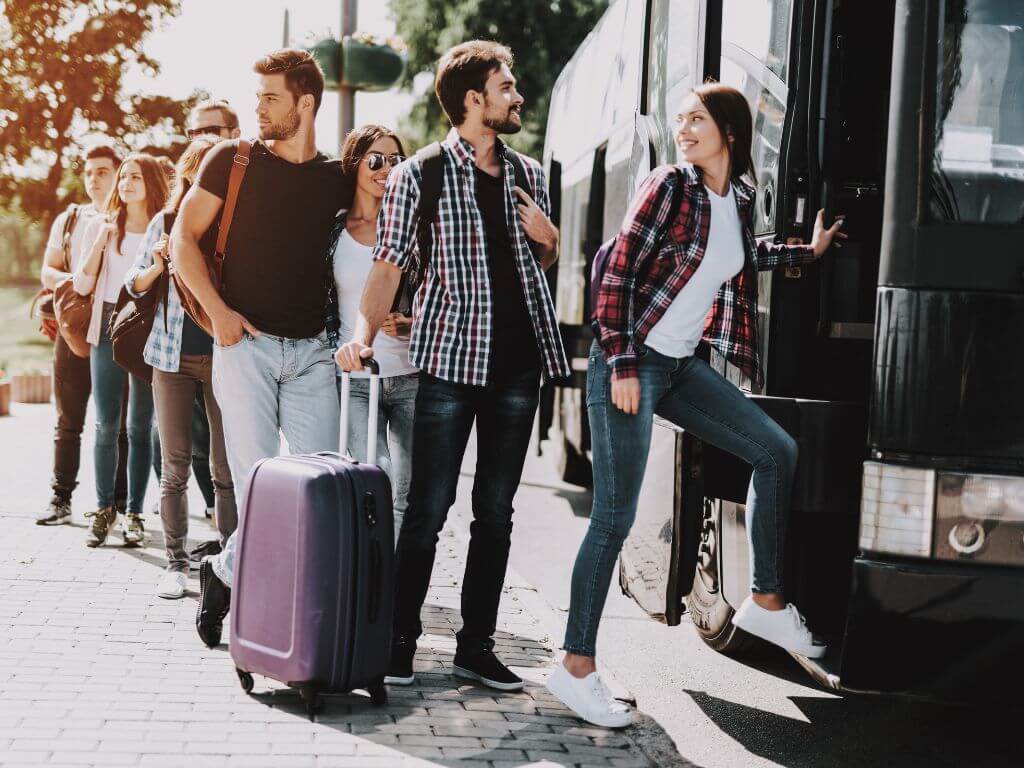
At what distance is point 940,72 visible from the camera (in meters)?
3.61

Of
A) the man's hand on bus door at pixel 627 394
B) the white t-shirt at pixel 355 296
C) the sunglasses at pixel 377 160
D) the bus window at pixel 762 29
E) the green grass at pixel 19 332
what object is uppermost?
the bus window at pixel 762 29

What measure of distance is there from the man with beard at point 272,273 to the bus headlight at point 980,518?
224 centimetres

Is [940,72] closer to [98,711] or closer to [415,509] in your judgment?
[415,509]

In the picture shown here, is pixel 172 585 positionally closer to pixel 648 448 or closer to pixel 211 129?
pixel 211 129

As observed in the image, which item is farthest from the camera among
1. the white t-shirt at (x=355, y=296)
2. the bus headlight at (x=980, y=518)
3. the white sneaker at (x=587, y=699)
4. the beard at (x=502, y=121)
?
the white t-shirt at (x=355, y=296)

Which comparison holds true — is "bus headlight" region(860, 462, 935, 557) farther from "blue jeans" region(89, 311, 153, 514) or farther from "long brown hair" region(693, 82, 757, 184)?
"blue jeans" region(89, 311, 153, 514)

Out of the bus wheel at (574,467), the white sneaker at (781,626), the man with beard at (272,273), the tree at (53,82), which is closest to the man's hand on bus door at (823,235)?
the white sneaker at (781,626)

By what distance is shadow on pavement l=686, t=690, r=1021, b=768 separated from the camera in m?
4.22

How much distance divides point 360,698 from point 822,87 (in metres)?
2.42

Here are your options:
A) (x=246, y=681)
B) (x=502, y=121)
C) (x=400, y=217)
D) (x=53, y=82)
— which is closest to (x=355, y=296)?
(x=400, y=217)

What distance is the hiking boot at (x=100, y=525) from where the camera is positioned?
702cm

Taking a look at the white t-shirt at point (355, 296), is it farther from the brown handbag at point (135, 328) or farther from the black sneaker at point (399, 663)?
the brown handbag at point (135, 328)

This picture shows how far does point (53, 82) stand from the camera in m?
23.8

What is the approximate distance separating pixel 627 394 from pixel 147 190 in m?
3.82
